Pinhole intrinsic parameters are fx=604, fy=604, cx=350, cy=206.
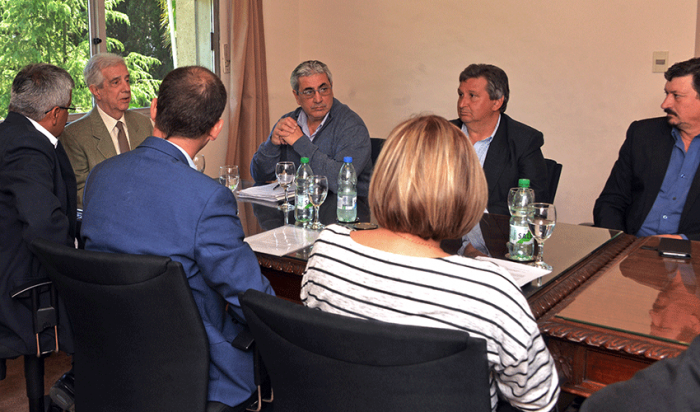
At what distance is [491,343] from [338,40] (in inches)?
169

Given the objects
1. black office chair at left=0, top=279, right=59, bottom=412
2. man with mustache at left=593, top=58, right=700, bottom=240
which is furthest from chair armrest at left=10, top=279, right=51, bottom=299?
man with mustache at left=593, top=58, right=700, bottom=240

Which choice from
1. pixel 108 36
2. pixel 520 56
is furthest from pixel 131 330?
pixel 520 56

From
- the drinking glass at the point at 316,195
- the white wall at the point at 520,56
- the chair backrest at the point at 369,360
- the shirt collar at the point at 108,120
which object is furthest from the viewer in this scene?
the white wall at the point at 520,56

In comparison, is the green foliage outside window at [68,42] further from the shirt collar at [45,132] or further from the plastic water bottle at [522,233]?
the plastic water bottle at [522,233]

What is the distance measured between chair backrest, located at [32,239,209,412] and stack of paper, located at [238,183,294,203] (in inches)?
48.4

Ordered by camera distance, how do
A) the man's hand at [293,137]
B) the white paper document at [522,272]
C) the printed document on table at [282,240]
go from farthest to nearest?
1. the man's hand at [293,137]
2. the printed document on table at [282,240]
3. the white paper document at [522,272]

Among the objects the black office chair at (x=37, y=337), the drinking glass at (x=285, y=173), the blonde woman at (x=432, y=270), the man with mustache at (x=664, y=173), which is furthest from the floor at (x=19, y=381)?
the man with mustache at (x=664, y=173)

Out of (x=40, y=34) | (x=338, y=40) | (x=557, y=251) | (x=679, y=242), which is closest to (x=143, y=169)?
(x=557, y=251)

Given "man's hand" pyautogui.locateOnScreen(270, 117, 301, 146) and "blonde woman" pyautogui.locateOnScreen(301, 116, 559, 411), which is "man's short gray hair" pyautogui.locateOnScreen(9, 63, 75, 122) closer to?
"man's hand" pyautogui.locateOnScreen(270, 117, 301, 146)

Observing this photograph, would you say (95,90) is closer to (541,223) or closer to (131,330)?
(131,330)

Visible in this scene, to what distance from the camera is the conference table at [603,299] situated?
1.22m

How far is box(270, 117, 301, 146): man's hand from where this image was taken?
2.85 meters

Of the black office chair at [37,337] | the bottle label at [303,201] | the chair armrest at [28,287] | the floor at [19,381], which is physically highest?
the bottle label at [303,201]

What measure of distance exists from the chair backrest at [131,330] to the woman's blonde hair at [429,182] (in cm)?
45
